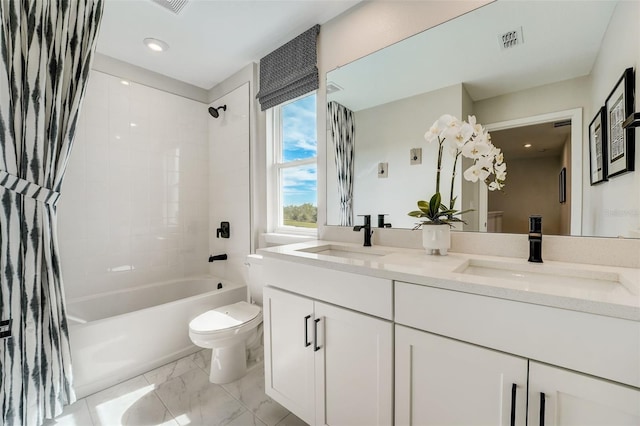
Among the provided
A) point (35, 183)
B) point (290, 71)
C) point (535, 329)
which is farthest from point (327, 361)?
point (290, 71)

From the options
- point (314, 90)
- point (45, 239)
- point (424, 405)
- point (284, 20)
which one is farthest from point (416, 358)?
point (284, 20)

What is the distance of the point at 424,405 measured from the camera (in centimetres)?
90

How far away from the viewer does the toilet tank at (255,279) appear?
2.05 m

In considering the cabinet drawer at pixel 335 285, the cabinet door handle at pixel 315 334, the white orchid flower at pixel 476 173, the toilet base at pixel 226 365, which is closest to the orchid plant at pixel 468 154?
the white orchid flower at pixel 476 173

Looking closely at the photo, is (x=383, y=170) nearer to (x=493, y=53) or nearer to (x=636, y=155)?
(x=493, y=53)

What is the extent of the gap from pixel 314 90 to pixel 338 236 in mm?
1029

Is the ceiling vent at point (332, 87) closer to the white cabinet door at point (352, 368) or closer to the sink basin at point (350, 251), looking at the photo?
the sink basin at point (350, 251)

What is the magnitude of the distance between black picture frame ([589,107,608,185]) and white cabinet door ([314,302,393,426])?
3.19 ft

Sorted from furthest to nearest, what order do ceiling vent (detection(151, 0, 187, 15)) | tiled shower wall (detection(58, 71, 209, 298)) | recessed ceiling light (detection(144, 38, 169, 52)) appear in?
1. tiled shower wall (detection(58, 71, 209, 298))
2. recessed ceiling light (detection(144, 38, 169, 52))
3. ceiling vent (detection(151, 0, 187, 15))

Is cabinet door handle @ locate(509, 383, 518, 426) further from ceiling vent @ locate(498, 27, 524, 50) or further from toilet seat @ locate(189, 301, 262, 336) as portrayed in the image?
toilet seat @ locate(189, 301, 262, 336)

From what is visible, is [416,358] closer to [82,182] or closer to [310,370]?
[310,370]

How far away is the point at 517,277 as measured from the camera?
3.34 feet

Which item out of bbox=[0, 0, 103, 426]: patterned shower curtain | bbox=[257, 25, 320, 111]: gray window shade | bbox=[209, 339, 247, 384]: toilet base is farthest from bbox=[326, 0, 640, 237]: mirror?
bbox=[0, 0, 103, 426]: patterned shower curtain

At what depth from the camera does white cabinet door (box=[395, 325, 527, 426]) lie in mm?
750
